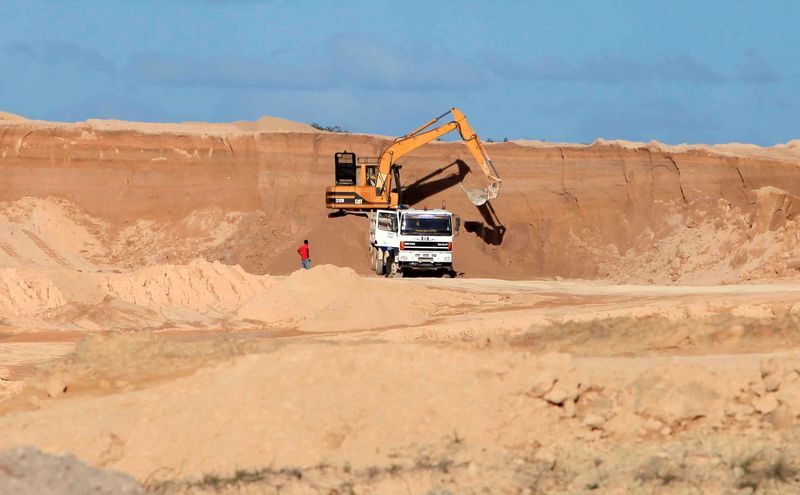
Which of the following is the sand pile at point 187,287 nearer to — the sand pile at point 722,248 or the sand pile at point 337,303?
the sand pile at point 337,303

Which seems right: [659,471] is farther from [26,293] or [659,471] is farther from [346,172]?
[346,172]

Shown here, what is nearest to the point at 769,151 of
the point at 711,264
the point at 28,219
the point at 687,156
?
the point at 687,156

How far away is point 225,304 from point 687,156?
23.2 m

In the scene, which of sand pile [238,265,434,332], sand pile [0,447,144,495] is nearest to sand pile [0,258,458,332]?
sand pile [238,265,434,332]

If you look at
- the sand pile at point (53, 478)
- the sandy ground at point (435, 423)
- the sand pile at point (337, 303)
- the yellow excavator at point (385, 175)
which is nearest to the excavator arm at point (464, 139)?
the yellow excavator at point (385, 175)

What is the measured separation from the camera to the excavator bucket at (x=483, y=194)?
1741 inches

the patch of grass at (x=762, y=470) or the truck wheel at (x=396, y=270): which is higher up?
the truck wheel at (x=396, y=270)

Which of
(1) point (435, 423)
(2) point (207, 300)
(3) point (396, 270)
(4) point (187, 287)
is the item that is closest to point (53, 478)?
(1) point (435, 423)

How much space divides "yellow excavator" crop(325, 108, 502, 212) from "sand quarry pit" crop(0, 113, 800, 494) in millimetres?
1235

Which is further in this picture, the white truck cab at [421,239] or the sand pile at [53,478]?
the white truck cab at [421,239]

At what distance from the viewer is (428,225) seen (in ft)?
121

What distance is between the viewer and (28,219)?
48.3 m

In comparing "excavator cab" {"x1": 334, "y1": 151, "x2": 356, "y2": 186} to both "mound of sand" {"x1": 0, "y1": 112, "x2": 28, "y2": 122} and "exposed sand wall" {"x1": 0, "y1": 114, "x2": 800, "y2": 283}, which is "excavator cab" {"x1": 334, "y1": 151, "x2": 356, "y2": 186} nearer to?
"exposed sand wall" {"x1": 0, "y1": 114, "x2": 800, "y2": 283}

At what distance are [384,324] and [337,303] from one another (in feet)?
4.61
